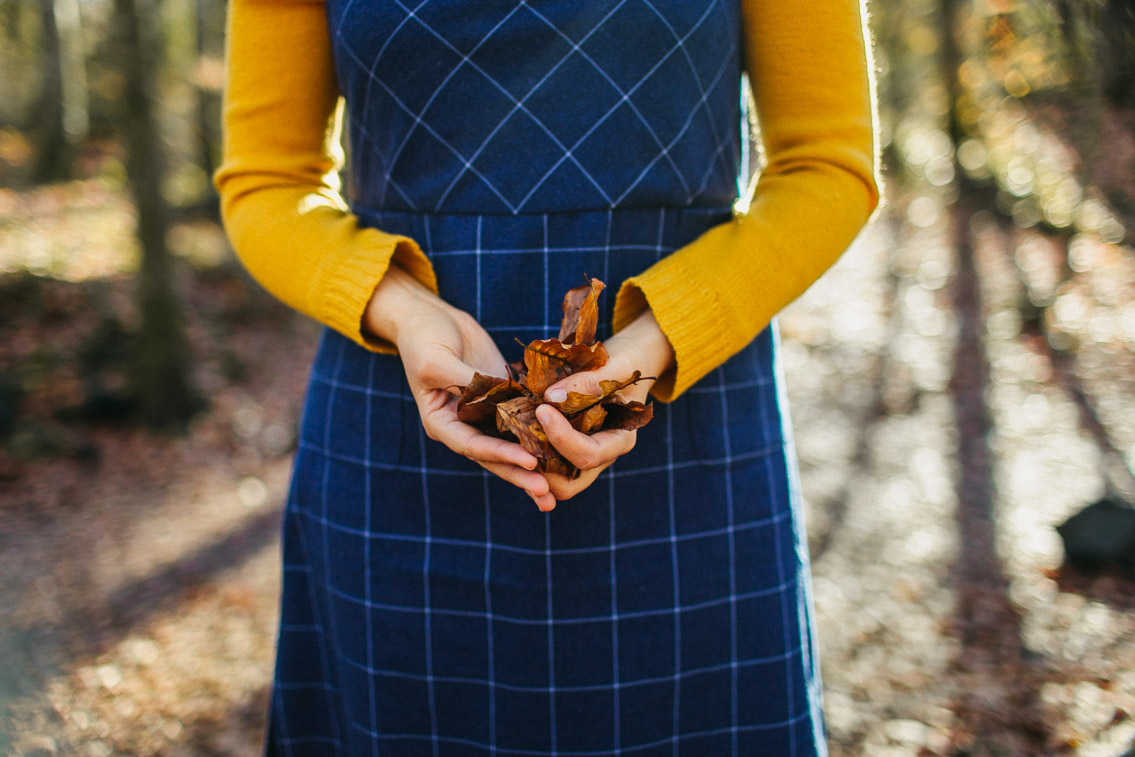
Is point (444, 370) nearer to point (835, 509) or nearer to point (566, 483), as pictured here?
point (566, 483)

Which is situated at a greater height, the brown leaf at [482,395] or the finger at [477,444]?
the brown leaf at [482,395]

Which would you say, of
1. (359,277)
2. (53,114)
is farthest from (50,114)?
(359,277)

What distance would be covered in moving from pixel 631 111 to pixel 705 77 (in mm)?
141

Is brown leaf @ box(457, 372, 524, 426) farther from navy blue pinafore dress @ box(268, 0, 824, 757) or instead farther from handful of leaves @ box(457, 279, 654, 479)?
navy blue pinafore dress @ box(268, 0, 824, 757)

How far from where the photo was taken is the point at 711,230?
1196 millimetres

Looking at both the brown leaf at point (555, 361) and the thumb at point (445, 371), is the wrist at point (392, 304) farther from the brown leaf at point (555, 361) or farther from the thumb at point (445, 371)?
the brown leaf at point (555, 361)

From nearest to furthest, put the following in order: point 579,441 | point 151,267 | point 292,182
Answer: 1. point 579,441
2. point 292,182
3. point 151,267

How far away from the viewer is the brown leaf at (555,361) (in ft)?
3.24

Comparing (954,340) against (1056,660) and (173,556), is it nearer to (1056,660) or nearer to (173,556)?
(1056,660)

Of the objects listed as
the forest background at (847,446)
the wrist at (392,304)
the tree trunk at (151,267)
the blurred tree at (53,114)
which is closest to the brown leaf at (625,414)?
the wrist at (392,304)

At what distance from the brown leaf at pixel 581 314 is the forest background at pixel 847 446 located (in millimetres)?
855

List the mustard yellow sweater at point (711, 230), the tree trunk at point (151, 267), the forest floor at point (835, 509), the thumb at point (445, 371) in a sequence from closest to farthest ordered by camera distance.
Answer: the thumb at point (445, 371)
the mustard yellow sweater at point (711, 230)
the forest floor at point (835, 509)
the tree trunk at point (151, 267)

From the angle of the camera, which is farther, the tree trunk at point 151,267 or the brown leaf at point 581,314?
the tree trunk at point 151,267

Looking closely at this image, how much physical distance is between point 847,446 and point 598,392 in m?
5.55
